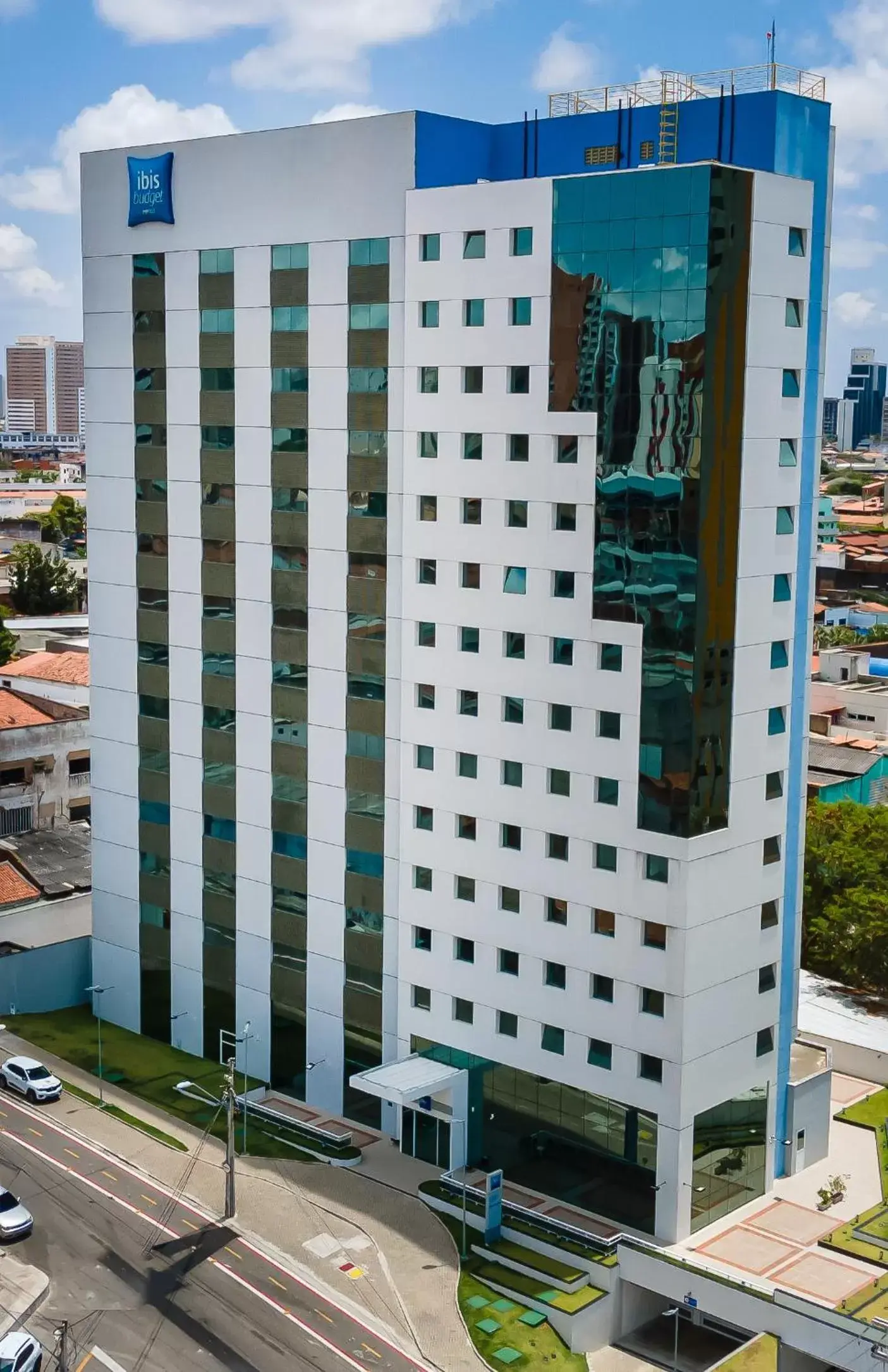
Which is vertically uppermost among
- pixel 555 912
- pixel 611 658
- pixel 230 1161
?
pixel 611 658

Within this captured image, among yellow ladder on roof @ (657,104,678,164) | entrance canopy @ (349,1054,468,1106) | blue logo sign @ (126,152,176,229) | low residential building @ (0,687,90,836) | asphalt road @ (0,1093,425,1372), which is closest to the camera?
asphalt road @ (0,1093,425,1372)

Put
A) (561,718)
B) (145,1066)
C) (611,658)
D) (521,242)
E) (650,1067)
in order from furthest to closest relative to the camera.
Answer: (145,1066) < (561,718) < (521,242) < (650,1067) < (611,658)

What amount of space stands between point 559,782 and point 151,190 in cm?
3395

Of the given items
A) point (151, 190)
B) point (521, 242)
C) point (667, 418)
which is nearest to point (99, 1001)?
point (151, 190)

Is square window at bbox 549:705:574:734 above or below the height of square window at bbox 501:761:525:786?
above

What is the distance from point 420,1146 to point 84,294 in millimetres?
43309

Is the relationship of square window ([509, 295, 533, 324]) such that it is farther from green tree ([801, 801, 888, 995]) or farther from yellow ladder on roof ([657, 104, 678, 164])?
green tree ([801, 801, 888, 995])

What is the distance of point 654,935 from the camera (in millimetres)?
61031

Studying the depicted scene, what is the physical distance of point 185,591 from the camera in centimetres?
7588

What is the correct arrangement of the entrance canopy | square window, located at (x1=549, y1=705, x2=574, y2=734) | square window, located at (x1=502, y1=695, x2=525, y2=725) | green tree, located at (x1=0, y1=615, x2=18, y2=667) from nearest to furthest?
square window, located at (x1=549, y1=705, x2=574, y2=734), square window, located at (x1=502, y1=695, x2=525, y2=725), the entrance canopy, green tree, located at (x1=0, y1=615, x2=18, y2=667)

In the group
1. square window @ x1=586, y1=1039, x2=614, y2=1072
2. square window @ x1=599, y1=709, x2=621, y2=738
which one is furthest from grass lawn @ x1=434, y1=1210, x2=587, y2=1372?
square window @ x1=599, y1=709, x2=621, y2=738

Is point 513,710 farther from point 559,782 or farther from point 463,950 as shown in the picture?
point 463,950

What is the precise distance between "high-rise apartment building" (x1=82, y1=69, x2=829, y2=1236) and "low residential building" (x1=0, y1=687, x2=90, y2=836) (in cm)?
3672

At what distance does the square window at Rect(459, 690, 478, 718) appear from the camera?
6606cm
